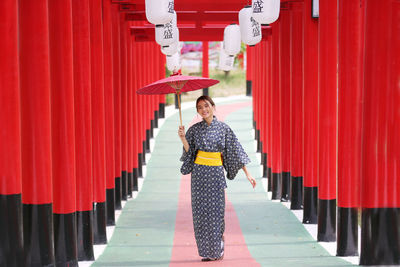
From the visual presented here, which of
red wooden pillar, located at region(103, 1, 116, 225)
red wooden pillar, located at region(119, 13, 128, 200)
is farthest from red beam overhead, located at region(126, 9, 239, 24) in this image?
red wooden pillar, located at region(103, 1, 116, 225)

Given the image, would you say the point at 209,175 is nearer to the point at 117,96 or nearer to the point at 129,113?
the point at 117,96

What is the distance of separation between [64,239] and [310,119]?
4.37 m

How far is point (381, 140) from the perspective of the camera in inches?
257

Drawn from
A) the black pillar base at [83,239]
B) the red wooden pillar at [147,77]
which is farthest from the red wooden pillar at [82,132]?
the red wooden pillar at [147,77]

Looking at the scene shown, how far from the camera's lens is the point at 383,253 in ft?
21.5

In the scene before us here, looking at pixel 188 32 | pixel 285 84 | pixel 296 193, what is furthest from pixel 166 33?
pixel 188 32

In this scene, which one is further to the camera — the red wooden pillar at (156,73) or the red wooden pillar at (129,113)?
the red wooden pillar at (156,73)

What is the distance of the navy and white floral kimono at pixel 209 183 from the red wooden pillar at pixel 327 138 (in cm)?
178

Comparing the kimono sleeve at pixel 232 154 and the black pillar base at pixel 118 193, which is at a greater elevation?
the kimono sleeve at pixel 232 154

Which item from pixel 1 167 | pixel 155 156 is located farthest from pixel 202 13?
pixel 1 167

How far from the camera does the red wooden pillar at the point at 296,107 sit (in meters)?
11.0

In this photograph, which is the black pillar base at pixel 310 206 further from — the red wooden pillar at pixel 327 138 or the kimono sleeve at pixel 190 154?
the kimono sleeve at pixel 190 154

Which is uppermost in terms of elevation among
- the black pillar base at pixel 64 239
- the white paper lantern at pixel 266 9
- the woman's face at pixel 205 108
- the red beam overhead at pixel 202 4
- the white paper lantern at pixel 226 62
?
the red beam overhead at pixel 202 4

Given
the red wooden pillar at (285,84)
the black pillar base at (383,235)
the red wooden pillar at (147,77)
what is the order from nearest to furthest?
the black pillar base at (383,235) < the red wooden pillar at (285,84) < the red wooden pillar at (147,77)
